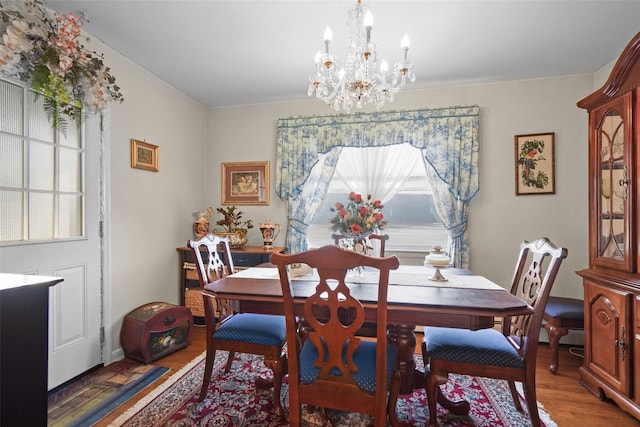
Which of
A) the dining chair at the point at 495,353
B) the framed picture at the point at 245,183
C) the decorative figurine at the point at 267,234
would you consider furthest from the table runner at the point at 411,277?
the framed picture at the point at 245,183

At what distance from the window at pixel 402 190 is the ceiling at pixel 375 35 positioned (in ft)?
2.85

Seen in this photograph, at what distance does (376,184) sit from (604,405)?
2510 millimetres

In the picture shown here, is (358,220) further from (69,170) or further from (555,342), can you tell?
(69,170)

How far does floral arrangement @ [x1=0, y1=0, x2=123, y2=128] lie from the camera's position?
1.79 m

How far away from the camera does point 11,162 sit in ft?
6.31

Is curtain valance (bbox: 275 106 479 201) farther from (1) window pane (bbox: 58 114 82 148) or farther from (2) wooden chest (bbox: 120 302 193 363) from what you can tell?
(1) window pane (bbox: 58 114 82 148)

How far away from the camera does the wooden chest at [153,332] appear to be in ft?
8.11

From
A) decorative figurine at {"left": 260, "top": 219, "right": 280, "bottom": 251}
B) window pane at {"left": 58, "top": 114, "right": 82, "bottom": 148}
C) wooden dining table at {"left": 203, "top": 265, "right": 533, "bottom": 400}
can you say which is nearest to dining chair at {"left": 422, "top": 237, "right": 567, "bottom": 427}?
wooden dining table at {"left": 203, "top": 265, "right": 533, "bottom": 400}

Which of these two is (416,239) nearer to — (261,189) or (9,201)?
(261,189)

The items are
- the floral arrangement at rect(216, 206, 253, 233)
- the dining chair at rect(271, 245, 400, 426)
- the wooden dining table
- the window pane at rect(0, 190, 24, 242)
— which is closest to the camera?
the dining chair at rect(271, 245, 400, 426)

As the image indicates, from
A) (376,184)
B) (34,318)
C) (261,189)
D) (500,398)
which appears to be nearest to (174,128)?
(261,189)

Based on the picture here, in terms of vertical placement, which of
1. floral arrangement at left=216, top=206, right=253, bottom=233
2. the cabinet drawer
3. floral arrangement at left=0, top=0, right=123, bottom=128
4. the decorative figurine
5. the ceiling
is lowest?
the cabinet drawer

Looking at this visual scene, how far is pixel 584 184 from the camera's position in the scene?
2.96 meters

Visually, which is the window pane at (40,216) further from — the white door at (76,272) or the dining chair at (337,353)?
the dining chair at (337,353)
